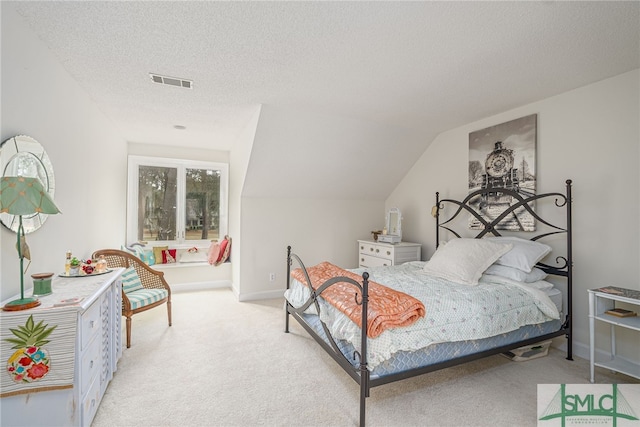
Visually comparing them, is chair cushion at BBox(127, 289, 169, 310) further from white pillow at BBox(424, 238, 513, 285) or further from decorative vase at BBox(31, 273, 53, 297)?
white pillow at BBox(424, 238, 513, 285)

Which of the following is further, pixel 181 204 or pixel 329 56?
pixel 181 204

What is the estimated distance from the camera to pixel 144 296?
122 inches

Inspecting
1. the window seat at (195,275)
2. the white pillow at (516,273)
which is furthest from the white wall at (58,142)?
the white pillow at (516,273)

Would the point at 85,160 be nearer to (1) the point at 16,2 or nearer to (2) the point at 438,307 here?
(1) the point at 16,2

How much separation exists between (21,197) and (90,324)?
836mm

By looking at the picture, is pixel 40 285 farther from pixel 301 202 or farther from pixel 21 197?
pixel 301 202

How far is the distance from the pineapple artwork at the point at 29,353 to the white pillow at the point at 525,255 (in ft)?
11.4

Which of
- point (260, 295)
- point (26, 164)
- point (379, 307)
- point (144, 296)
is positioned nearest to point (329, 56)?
point (379, 307)

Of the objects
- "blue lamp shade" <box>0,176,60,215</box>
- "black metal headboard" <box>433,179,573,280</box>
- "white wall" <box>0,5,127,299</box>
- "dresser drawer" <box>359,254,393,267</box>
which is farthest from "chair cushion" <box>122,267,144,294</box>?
"black metal headboard" <box>433,179,573,280</box>

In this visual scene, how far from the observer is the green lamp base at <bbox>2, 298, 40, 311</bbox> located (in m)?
1.53

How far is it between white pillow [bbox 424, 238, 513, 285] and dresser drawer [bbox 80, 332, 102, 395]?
2837 mm

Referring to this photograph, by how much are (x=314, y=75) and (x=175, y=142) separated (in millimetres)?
3248

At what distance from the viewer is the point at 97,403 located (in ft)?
6.47

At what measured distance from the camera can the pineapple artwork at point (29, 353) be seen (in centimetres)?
148
